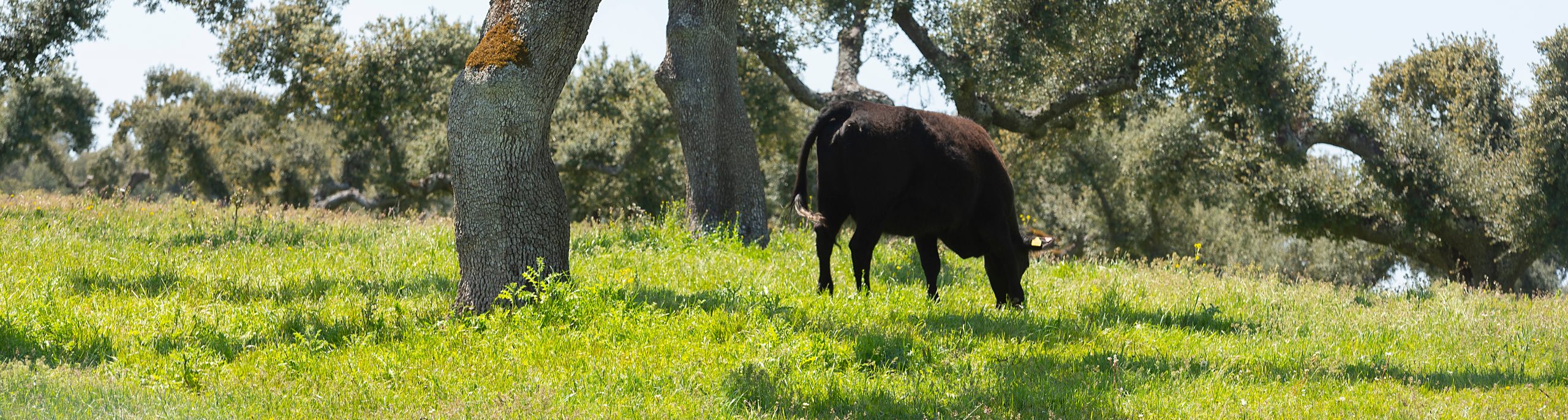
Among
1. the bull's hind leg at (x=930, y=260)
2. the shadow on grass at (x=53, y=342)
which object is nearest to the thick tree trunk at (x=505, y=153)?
the shadow on grass at (x=53, y=342)

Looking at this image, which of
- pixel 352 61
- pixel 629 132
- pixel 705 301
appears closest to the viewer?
pixel 705 301

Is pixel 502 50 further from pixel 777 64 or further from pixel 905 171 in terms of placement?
pixel 777 64

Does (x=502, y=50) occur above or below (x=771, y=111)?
below

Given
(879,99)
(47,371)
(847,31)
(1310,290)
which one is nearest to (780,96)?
(847,31)

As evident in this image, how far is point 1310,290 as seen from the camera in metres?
11.1

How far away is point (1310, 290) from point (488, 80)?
922cm

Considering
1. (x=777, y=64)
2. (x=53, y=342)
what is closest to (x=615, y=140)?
(x=777, y=64)

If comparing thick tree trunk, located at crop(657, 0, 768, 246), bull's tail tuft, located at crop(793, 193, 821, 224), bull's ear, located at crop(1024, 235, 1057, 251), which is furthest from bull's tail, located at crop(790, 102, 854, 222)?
thick tree trunk, located at crop(657, 0, 768, 246)

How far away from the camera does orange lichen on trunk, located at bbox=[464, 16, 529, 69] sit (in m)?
6.97

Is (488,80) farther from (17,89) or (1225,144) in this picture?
(17,89)

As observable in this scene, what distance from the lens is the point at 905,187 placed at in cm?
839

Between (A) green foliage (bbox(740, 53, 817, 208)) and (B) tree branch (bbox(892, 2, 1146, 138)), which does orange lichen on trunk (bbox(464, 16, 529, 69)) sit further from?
(A) green foliage (bbox(740, 53, 817, 208))

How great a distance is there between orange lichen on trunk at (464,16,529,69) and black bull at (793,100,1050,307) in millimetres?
2531

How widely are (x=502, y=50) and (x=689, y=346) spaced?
Answer: 2.56m
